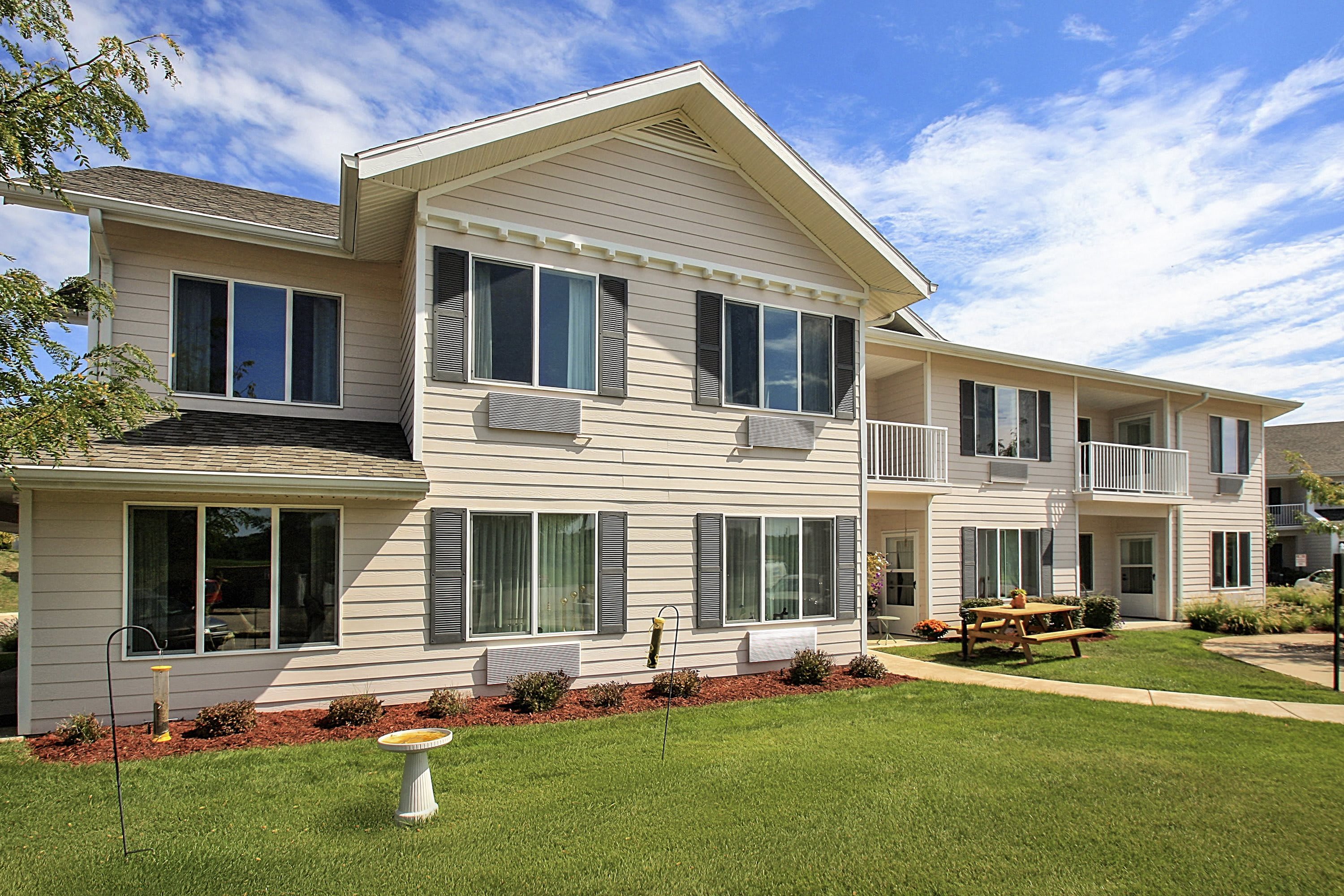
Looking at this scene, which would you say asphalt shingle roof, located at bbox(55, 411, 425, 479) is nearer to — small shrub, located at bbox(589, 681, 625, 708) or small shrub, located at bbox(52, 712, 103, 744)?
small shrub, located at bbox(52, 712, 103, 744)

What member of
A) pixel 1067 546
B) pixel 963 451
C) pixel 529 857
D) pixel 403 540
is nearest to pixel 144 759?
pixel 403 540

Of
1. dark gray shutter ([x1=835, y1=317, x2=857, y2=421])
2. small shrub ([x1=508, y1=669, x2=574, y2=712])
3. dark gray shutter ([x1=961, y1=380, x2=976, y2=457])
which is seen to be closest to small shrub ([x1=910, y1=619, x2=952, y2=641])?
dark gray shutter ([x1=961, y1=380, x2=976, y2=457])

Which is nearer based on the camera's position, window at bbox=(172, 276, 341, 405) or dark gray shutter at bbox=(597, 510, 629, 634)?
window at bbox=(172, 276, 341, 405)

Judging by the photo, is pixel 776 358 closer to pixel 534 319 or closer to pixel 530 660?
pixel 534 319

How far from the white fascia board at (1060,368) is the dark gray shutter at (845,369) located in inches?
107

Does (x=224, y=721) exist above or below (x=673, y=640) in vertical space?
below

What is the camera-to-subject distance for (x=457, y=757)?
7.08m

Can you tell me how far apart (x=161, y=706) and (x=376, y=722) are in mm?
2034

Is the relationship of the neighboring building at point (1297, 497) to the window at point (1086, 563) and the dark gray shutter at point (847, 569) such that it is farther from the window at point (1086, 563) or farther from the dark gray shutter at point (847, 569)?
the dark gray shutter at point (847, 569)

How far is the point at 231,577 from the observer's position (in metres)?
8.48

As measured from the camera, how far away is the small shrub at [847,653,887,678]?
11.2m

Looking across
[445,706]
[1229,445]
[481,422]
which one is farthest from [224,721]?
[1229,445]

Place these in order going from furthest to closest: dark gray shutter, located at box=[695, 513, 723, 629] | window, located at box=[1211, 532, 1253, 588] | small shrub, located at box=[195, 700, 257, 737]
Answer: window, located at box=[1211, 532, 1253, 588], dark gray shutter, located at box=[695, 513, 723, 629], small shrub, located at box=[195, 700, 257, 737]

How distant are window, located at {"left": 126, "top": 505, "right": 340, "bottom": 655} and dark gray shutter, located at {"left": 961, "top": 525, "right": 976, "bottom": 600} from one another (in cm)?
1266
